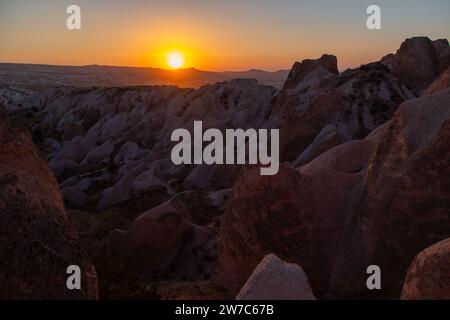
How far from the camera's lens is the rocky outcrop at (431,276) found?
27.9 ft

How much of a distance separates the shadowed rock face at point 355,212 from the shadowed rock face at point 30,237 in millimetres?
7081

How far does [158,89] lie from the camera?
3287 inches

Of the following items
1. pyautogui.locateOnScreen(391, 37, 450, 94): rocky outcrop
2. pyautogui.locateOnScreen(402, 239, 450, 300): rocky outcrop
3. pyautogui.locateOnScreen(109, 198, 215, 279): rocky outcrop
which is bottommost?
pyautogui.locateOnScreen(109, 198, 215, 279): rocky outcrop

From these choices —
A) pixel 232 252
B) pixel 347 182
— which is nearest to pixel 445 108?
pixel 347 182

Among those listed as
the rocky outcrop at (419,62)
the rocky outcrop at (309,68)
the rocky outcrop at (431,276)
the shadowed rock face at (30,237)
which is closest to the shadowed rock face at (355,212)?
the rocky outcrop at (431,276)

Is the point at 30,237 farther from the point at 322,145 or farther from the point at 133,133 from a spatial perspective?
the point at 133,133

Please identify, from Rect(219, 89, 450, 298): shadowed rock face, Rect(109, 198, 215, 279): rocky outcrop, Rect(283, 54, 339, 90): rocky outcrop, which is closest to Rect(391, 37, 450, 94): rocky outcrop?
Rect(283, 54, 339, 90): rocky outcrop

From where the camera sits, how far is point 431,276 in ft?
28.6

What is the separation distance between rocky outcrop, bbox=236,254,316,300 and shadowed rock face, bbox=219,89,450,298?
5653 millimetres

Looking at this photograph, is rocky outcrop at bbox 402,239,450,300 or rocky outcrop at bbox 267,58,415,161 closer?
rocky outcrop at bbox 402,239,450,300

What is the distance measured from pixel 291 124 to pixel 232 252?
20.7 m

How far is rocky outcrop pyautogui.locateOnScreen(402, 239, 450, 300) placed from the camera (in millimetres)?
8500

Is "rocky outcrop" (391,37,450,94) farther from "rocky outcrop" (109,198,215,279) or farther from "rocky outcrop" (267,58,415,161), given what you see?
"rocky outcrop" (109,198,215,279)

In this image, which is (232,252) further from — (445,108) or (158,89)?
(158,89)
